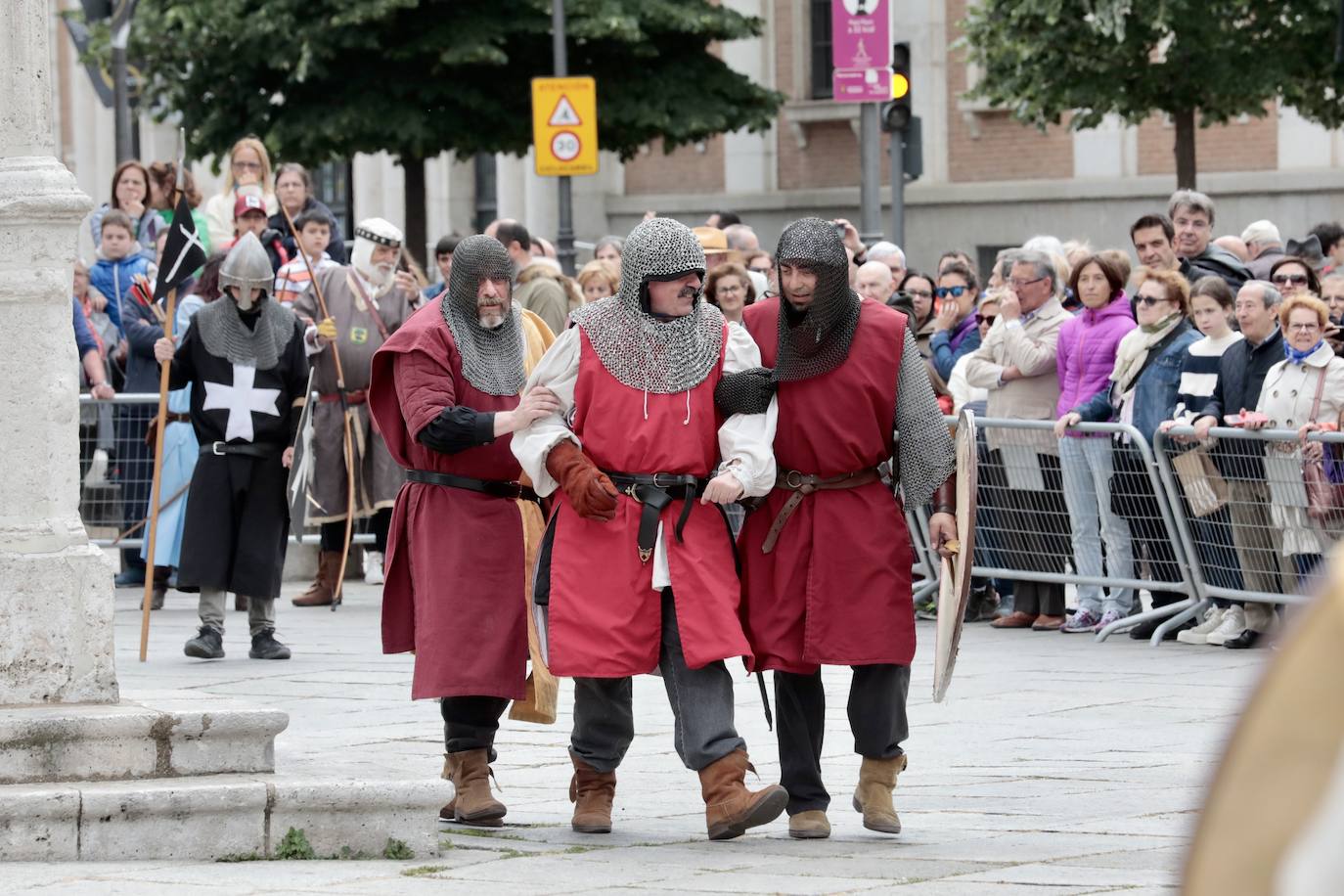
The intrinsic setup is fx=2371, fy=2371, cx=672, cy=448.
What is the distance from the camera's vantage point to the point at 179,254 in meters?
10.2

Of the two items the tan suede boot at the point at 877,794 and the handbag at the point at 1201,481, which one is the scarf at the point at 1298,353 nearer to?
the handbag at the point at 1201,481

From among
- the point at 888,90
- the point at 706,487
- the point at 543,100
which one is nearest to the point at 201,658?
the point at 706,487

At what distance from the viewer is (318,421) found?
1245 cm

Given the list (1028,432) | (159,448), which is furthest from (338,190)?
(159,448)

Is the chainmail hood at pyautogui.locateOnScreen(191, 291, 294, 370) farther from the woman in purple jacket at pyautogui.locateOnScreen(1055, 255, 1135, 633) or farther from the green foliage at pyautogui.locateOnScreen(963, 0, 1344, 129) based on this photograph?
the green foliage at pyautogui.locateOnScreen(963, 0, 1344, 129)

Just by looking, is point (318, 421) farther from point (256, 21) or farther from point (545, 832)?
point (256, 21)

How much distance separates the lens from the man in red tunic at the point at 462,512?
666 cm

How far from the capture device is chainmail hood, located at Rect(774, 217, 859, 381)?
6.49 metres

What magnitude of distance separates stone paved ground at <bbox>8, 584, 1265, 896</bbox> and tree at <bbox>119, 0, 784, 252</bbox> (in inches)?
582

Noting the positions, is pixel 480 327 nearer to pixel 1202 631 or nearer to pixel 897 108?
pixel 1202 631

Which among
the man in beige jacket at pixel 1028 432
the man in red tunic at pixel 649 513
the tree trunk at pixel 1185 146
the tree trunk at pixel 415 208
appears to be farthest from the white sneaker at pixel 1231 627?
the tree trunk at pixel 415 208

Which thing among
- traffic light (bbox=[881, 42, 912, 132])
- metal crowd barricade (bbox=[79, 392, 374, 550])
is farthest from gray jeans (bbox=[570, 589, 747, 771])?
traffic light (bbox=[881, 42, 912, 132])

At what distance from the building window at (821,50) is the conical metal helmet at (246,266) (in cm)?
1996

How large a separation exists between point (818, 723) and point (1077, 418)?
477 centimetres
